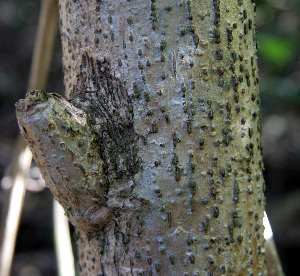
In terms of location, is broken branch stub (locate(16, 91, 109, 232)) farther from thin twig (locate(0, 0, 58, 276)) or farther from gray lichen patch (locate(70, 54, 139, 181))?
thin twig (locate(0, 0, 58, 276))

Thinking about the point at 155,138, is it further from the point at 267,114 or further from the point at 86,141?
the point at 267,114

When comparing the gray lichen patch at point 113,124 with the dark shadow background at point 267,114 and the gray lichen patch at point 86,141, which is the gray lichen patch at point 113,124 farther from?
the dark shadow background at point 267,114

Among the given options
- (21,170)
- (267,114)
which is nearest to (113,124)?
(21,170)

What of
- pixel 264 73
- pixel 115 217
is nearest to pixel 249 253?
pixel 115 217

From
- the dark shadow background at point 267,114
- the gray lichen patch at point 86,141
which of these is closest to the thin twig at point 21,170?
the gray lichen patch at point 86,141

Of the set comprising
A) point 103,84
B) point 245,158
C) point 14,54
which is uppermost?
point 14,54

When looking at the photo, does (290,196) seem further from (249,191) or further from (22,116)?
(22,116)

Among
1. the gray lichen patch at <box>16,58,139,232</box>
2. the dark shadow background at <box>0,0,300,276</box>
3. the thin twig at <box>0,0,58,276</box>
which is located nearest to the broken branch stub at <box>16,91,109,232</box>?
the gray lichen patch at <box>16,58,139,232</box>
